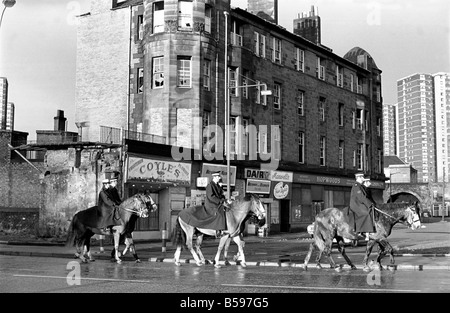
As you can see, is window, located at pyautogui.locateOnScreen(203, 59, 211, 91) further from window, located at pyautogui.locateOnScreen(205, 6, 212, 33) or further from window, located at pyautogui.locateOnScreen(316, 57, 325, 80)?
window, located at pyautogui.locateOnScreen(316, 57, 325, 80)

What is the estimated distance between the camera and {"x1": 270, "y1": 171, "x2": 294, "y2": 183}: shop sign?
42359mm

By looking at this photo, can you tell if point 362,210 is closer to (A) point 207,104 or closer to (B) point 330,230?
(B) point 330,230

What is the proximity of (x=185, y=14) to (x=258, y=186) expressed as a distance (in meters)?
13.3

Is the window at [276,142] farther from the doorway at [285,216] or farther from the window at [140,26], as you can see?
the window at [140,26]

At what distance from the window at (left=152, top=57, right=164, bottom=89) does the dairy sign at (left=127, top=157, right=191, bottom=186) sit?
5282mm

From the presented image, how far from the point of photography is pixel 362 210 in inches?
616

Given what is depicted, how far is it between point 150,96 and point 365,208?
72.0 feet

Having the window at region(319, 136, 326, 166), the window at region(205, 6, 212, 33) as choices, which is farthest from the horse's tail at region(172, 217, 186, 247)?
the window at region(319, 136, 326, 166)

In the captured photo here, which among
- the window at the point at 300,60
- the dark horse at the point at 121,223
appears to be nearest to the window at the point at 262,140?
the window at the point at 300,60

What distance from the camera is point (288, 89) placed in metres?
44.7

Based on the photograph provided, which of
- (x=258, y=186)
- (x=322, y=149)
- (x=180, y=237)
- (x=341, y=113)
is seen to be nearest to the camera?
(x=180, y=237)

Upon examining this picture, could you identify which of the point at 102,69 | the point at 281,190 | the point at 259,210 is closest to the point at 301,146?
the point at 281,190
